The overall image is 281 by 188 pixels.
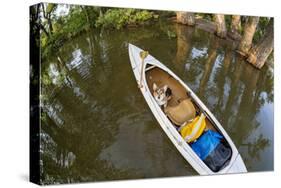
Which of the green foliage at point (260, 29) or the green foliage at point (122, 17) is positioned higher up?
the green foliage at point (122, 17)

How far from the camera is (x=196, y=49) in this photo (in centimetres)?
771

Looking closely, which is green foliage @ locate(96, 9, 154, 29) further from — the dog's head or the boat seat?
the boat seat

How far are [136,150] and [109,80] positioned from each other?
848 millimetres

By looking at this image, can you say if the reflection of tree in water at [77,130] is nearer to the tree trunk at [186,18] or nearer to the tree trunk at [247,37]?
the tree trunk at [186,18]

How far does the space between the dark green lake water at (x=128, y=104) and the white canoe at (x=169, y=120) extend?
2.4 inches

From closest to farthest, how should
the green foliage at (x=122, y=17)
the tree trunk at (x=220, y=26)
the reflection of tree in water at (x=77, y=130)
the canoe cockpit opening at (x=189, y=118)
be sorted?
the reflection of tree in water at (x=77, y=130) < the green foliage at (x=122, y=17) < the canoe cockpit opening at (x=189, y=118) < the tree trunk at (x=220, y=26)

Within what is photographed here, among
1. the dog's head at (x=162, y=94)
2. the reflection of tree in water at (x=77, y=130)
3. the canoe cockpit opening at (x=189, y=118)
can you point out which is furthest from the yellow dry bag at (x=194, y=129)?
the reflection of tree in water at (x=77, y=130)

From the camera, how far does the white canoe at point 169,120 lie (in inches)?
290

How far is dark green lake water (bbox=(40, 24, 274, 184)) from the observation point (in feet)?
22.5

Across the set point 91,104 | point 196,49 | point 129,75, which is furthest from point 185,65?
point 91,104

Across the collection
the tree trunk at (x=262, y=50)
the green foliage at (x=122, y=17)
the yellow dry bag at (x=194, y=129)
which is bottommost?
the yellow dry bag at (x=194, y=129)

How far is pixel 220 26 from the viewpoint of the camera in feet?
26.0

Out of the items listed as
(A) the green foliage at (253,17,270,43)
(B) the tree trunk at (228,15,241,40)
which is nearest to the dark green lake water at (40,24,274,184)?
(B) the tree trunk at (228,15,241,40)

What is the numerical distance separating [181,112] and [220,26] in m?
1.20
